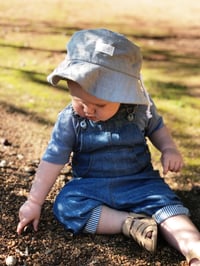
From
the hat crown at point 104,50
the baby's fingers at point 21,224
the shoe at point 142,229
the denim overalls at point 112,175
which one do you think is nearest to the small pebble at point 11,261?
the baby's fingers at point 21,224

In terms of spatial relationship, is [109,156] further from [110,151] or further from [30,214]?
[30,214]

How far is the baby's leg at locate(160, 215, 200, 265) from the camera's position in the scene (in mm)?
2298

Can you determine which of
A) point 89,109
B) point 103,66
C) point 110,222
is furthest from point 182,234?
point 103,66

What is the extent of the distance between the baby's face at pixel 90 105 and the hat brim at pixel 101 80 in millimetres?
63

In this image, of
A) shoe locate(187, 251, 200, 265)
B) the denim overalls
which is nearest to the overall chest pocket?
the denim overalls

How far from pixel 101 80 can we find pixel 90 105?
14 cm

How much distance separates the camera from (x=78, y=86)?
92.4 inches

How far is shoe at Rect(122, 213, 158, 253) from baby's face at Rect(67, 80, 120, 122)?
51 cm

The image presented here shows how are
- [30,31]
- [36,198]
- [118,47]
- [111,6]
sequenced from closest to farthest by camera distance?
1. [118,47]
2. [36,198]
3. [30,31]
4. [111,6]

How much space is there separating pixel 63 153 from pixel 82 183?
194 mm

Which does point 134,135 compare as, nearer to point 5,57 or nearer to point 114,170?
point 114,170

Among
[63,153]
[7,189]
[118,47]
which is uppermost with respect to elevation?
[118,47]

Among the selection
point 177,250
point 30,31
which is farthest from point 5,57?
point 177,250

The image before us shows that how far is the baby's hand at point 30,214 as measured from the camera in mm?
2464
